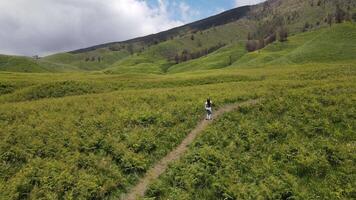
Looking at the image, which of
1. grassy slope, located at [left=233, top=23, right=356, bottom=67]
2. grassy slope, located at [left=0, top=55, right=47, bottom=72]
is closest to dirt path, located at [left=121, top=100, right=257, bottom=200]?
grassy slope, located at [left=233, top=23, right=356, bottom=67]

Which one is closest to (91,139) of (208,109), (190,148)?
(190,148)

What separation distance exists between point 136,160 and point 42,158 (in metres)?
7.85

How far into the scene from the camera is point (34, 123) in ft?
100

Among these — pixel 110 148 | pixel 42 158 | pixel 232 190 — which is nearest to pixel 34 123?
pixel 42 158

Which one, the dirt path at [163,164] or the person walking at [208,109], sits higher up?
the person walking at [208,109]

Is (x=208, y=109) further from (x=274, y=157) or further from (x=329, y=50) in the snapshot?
(x=329, y=50)

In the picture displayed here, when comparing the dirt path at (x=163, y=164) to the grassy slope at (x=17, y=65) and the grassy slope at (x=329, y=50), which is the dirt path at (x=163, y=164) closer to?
the grassy slope at (x=329, y=50)

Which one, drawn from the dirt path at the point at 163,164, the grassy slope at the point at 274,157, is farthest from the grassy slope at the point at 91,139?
the grassy slope at the point at 274,157

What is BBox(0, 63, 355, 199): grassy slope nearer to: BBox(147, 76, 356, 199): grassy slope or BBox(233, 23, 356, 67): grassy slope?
BBox(147, 76, 356, 199): grassy slope

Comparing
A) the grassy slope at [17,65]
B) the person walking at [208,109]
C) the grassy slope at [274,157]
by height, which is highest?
the grassy slope at [17,65]

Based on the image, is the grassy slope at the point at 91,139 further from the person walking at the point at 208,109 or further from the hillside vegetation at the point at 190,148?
the person walking at the point at 208,109

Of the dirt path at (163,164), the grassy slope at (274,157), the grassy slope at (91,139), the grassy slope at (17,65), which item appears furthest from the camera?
the grassy slope at (17,65)

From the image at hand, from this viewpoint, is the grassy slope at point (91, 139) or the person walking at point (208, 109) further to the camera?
the person walking at point (208, 109)

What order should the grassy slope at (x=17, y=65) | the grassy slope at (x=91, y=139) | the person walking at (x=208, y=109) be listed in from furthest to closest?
the grassy slope at (x=17, y=65), the person walking at (x=208, y=109), the grassy slope at (x=91, y=139)
